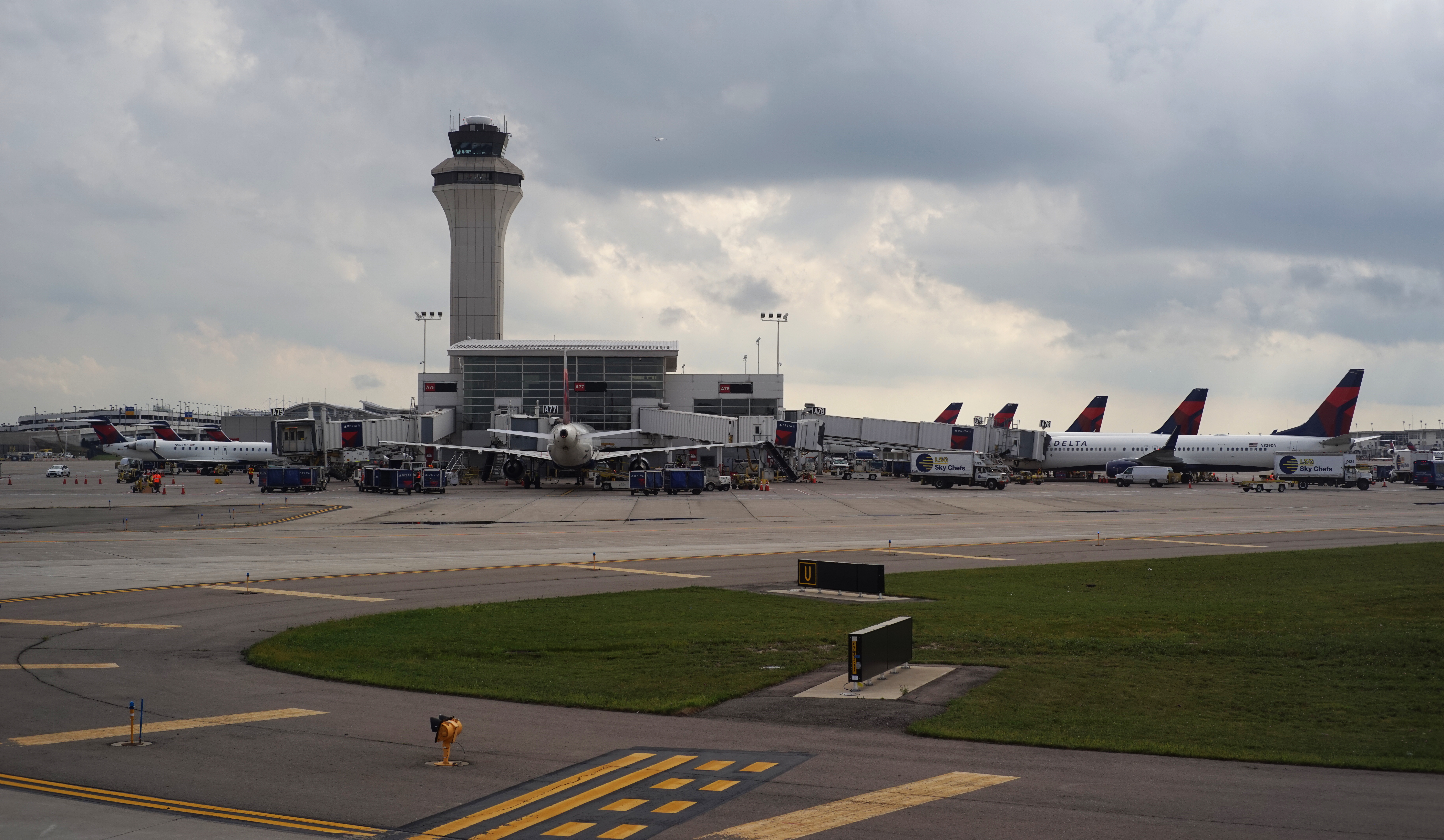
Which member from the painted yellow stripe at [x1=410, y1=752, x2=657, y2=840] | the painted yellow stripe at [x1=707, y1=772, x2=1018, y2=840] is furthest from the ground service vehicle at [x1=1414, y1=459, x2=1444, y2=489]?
the painted yellow stripe at [x1=410, y1=752, x2=657, y2=840]

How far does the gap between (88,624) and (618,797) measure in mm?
20509

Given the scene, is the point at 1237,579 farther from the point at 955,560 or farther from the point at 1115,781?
the point at 1115,781

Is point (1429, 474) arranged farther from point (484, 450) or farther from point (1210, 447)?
Answer: point (484, 450)

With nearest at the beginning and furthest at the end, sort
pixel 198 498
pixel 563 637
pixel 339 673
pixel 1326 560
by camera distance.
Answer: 1. pixel 339 673
2. pixel 563 637
3. pixel 1326 560
4. pixel 198 498

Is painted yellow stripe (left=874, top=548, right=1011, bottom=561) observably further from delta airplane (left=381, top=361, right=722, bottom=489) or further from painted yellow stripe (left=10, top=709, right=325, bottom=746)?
delta airplane (left=381, top=361, right=722, bottom=489)

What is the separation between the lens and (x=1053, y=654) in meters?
23.1

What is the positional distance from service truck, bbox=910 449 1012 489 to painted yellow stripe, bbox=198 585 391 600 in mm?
72635

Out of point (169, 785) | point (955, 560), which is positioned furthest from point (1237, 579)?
point (169, 785)

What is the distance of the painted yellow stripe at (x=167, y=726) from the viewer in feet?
51.5

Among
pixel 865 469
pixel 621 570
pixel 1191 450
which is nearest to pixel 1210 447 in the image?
pixel 1191 450

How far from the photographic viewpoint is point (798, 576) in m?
35.0

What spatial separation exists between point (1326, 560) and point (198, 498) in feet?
246

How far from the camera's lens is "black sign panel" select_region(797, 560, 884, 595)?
105ft

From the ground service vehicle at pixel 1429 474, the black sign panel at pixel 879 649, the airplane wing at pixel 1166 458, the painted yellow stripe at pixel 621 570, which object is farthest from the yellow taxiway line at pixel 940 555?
the ground service vehicle at pixel 1429 474
